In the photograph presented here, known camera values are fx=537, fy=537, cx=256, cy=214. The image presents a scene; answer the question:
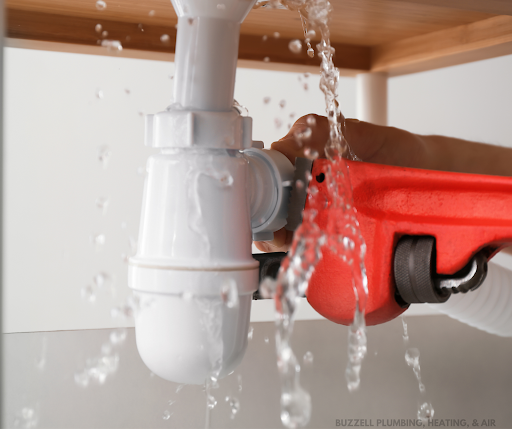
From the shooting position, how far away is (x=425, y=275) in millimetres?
378

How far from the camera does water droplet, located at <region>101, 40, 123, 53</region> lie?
1.74 feet

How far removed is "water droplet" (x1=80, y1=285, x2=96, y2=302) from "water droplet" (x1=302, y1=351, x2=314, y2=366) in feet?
0.85

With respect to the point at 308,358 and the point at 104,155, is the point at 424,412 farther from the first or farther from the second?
the point at 104,155

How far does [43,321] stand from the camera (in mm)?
615

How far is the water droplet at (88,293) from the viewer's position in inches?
24.5

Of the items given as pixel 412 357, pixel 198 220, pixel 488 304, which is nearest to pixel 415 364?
pixel 412 357

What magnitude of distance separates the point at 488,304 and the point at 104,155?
0.48m

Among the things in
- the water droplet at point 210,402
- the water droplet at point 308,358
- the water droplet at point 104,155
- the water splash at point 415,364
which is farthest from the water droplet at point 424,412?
the water droplet at point 104,155

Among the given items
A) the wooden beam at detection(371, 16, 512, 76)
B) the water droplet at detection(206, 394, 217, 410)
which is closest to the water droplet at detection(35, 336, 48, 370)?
the water droplet at detection(206, 394, 217, 410)

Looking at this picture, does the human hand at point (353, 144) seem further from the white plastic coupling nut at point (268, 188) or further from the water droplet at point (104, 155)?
the water droplet at point (104, 155)

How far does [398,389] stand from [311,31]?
0.44 m

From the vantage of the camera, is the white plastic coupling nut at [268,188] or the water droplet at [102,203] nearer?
the white plastic coupling nut at [268,188]

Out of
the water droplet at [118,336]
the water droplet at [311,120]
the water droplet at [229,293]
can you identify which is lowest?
the water droplet at [118,336]

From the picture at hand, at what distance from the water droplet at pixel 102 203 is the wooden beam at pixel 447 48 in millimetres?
404
